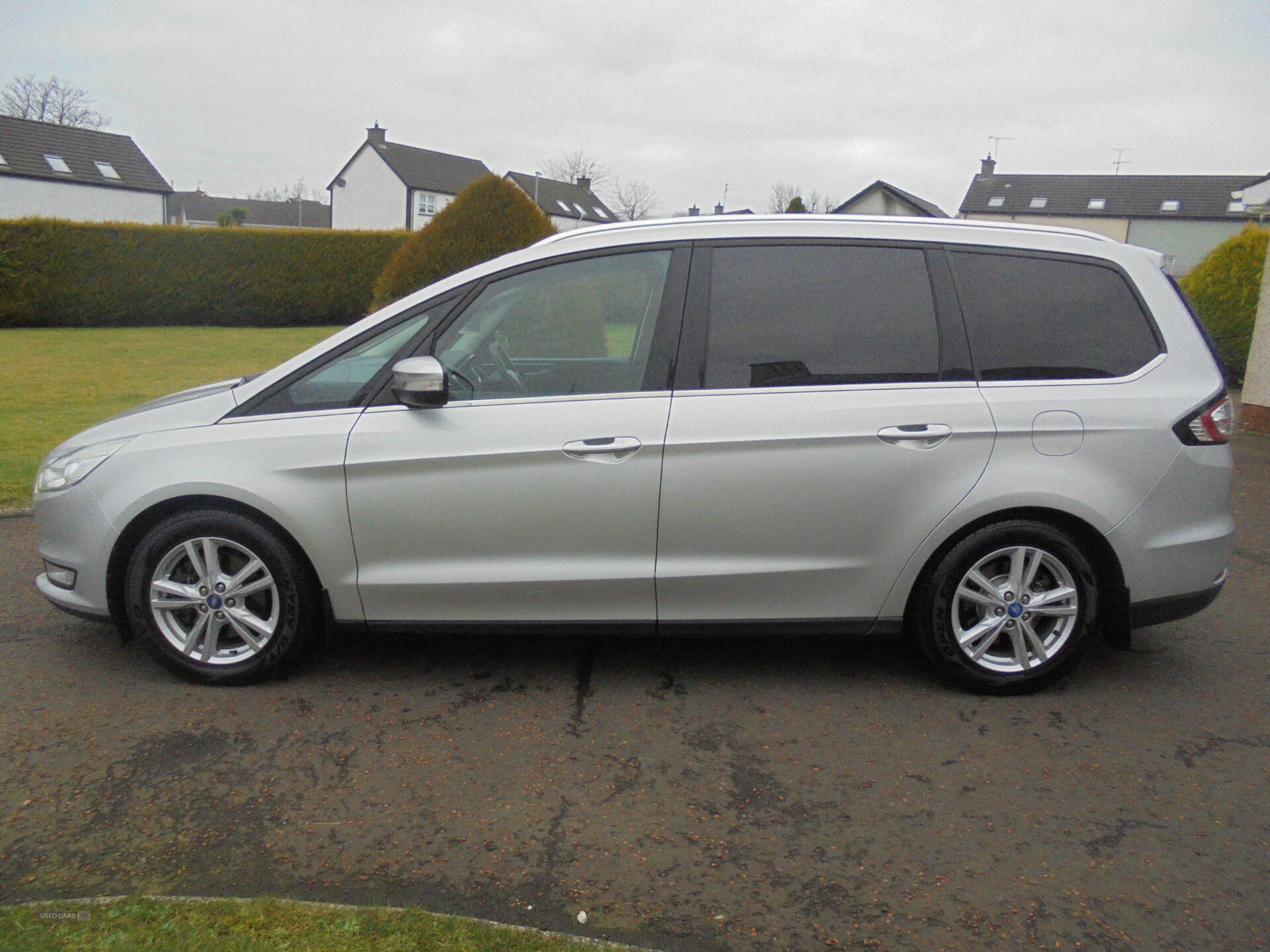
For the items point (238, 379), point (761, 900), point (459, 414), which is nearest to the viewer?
point (761, 900)

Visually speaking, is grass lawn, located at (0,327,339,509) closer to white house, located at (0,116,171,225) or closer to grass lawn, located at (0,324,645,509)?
grass lawn, located at (0,324,645,509)

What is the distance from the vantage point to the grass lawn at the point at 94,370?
971cm

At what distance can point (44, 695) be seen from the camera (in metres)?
4.05

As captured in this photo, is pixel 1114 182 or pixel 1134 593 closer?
pixel 1134 593

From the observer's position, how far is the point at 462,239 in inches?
593

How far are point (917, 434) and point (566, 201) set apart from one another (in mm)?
74567

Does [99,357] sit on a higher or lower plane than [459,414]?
lower

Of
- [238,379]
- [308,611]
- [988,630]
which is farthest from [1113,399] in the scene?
[238,379]

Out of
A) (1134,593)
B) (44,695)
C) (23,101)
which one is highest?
(23,101)

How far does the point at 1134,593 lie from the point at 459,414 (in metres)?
2.68

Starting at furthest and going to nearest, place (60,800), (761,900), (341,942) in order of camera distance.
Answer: (60,800)
(761,900)
(341,942)

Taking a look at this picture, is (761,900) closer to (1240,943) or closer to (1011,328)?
(1240,943)

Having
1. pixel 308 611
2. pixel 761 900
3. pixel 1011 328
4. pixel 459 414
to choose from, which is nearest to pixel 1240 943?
pixel 761 900

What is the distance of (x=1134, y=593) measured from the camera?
13.1 ft
